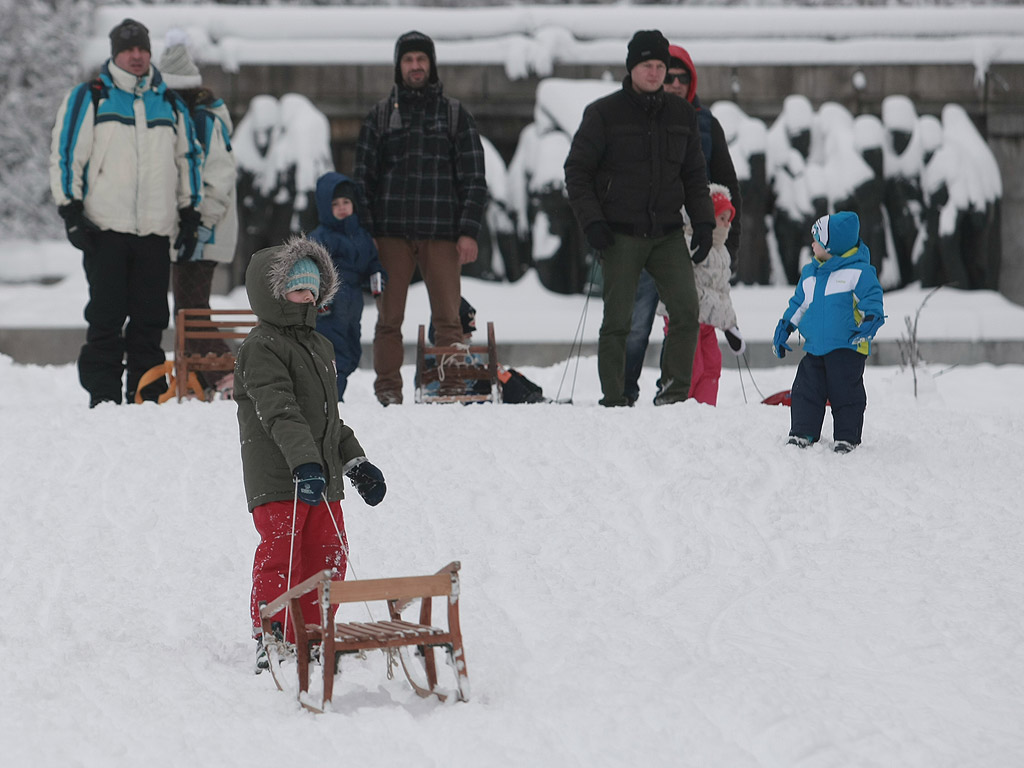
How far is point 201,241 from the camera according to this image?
880 centimetres

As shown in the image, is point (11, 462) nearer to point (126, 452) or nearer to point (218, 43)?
point (126, 452)

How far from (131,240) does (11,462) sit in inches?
64.1

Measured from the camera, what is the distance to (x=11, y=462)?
708cm

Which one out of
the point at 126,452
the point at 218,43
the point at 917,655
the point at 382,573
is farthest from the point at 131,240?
the point at 218,43

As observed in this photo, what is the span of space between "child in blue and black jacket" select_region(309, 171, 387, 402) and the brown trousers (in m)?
0.09

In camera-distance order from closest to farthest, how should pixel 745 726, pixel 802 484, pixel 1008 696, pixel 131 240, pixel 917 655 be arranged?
pixel 745 726 → pixel 1008 696 → pixel 917 655 → pixel 802 484 → pixel 131 240

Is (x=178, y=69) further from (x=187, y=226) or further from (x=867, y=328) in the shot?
(x=867, y=328)

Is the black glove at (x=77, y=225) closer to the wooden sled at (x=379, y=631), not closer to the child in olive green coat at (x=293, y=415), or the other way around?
the child in olive green coat at (x=293, y=415)

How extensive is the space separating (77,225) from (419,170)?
1.97 m

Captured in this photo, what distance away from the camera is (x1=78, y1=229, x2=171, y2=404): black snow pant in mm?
8086

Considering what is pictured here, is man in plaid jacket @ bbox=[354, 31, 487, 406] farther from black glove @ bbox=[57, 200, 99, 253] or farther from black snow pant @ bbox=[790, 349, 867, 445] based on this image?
black snow pant @ bbox=[790, 349, 867, 445]

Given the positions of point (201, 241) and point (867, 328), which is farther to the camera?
point (201, 241)

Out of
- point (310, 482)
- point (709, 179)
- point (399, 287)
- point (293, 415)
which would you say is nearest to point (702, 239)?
point (709, 179)

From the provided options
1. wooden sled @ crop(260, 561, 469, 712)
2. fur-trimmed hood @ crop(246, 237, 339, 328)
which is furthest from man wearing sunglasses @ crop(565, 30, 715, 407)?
wooden sled @ crop(260, 561, 469, 712)
